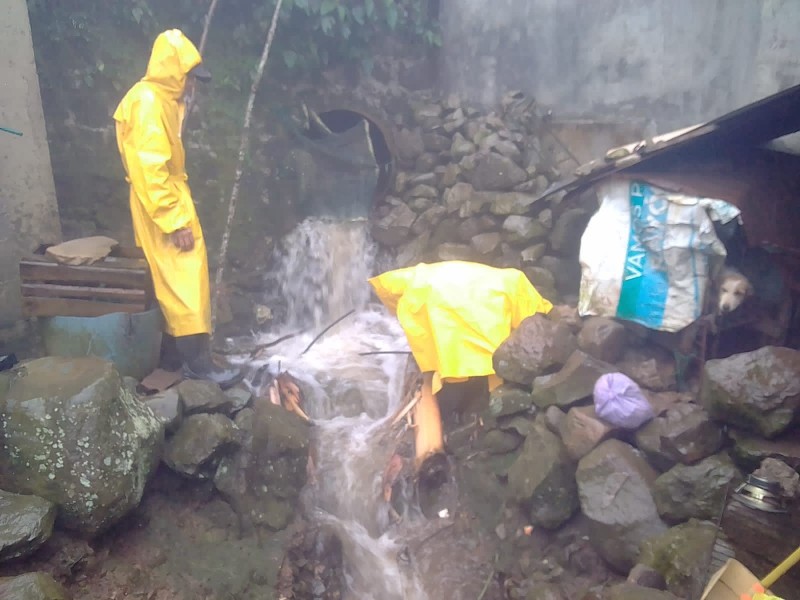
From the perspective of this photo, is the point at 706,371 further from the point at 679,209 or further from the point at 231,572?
the point at 231,572

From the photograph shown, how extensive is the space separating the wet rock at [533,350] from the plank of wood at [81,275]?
2.71 meters

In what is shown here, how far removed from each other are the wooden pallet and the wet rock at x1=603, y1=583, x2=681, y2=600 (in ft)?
11.6

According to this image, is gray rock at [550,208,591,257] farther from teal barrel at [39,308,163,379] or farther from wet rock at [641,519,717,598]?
teal barrel at [39,308,163,379]

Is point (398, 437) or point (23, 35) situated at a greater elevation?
point (23, 35)

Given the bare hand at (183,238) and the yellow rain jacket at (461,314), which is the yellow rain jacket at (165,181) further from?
the yellow rain jacket at (461,314)

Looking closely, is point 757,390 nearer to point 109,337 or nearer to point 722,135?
point 722,135

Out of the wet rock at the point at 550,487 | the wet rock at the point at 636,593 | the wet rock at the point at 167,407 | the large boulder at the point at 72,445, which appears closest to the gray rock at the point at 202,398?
the wet rock at the point at 167,407

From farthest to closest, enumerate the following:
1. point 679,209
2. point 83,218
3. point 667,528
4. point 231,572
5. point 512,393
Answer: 1. point 83,218
2. point 512,393
3. point 679,209
4. point 231,572
5. point 667,528

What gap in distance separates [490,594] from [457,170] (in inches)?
182

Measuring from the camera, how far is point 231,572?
11.9 feet

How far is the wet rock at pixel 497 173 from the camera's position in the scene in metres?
6.36

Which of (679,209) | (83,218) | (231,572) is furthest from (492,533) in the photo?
(83,218)

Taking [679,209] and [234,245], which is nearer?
[679,209]

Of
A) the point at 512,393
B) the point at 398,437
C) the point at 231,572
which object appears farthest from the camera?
the point at 398,437
